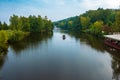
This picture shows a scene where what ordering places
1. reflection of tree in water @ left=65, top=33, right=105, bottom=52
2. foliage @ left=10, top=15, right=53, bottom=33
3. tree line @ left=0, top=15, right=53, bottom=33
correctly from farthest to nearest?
foliage @ left=10, top=15, right=53, bottom=33
tree line @ left=0, top=15, right=53, bottom=33
reflection of tree in water @ left=65, top=33, right=105, bottom=52

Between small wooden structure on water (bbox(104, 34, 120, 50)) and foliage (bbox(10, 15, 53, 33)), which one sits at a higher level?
foliage (bbox(10, 15, 53, 33))

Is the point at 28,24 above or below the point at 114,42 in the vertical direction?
above

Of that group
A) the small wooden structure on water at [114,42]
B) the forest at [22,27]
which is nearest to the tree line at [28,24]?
the forest at [22,27]

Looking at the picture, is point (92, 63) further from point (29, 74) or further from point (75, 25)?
point (75, 25)

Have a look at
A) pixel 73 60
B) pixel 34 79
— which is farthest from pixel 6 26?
pixel 34 79

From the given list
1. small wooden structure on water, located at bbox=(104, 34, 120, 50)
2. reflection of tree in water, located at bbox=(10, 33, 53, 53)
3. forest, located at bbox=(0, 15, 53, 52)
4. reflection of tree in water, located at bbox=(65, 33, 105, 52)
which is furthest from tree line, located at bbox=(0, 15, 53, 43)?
small wooden structure on water, located at bbox=(104, 34, 120, 50)

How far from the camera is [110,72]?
17.8 metres

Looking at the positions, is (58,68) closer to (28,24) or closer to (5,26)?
(5,26)

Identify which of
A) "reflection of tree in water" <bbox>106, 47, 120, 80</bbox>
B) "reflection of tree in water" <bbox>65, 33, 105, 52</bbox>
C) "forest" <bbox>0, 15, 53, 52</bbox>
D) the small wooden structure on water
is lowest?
"reflection of tree in water" <bbox>106, 47, 120, 80</bbox>

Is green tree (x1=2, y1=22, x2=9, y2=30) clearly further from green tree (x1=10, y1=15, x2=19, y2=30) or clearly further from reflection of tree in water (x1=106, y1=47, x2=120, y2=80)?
reflection of tree in water (x1=106, y1=47, x2=120, y2=80)

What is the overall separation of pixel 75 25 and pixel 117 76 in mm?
71471

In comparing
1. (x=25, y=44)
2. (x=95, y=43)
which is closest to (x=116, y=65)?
(x=95, y=43)

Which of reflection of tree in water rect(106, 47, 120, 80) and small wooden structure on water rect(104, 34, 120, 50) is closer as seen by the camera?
reflection of tree in water rect(106, 47, 120, 80)

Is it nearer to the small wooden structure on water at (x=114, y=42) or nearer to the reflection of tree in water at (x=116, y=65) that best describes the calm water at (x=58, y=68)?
the reflection of tree in water at (x=116, y=65)
